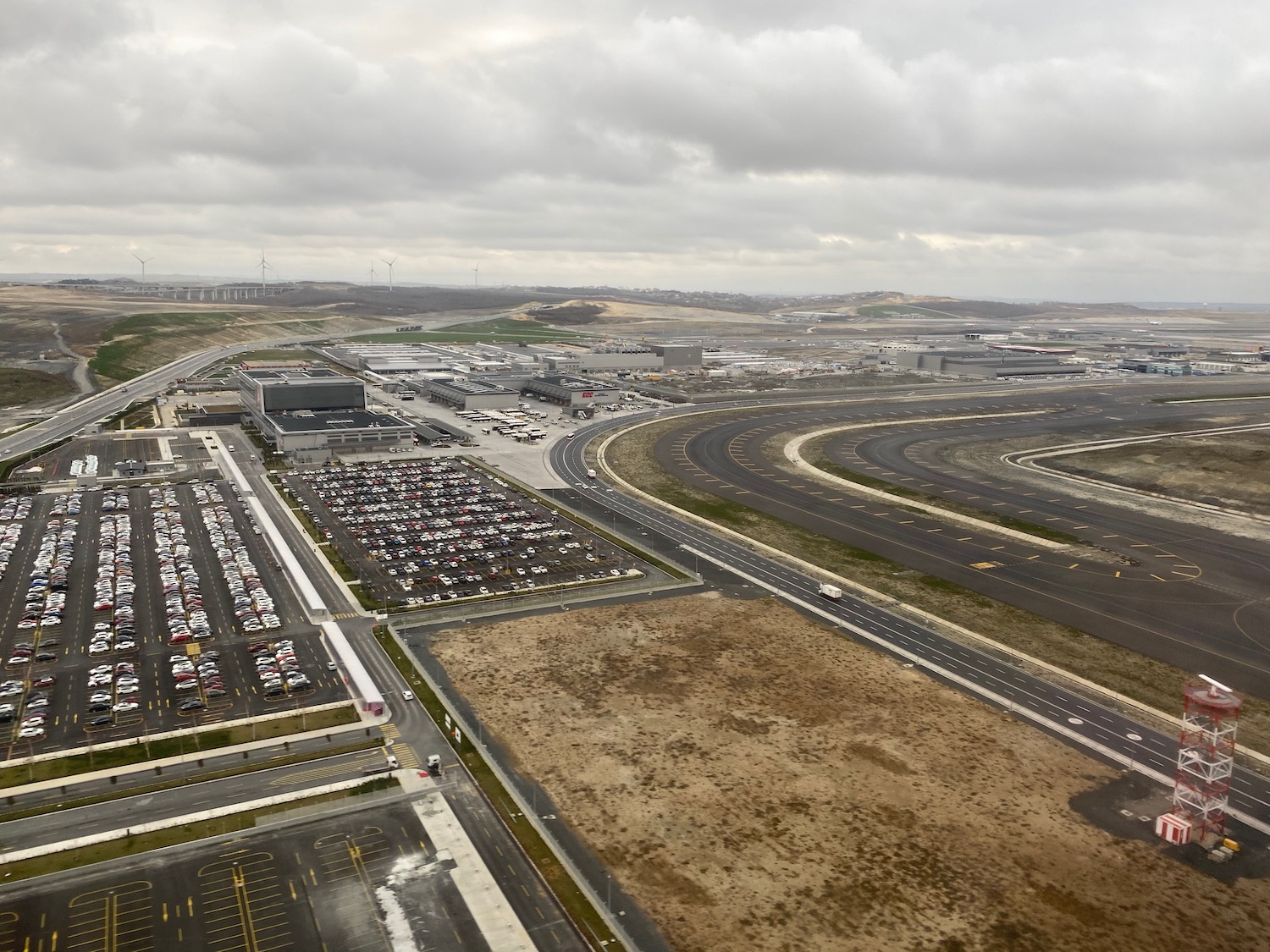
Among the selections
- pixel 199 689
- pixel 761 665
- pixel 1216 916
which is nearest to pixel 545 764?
pixel 761 665

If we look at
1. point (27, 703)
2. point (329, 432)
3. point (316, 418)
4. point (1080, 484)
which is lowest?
point (27, 703)

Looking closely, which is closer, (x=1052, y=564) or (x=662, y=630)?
(x=662, y=630)

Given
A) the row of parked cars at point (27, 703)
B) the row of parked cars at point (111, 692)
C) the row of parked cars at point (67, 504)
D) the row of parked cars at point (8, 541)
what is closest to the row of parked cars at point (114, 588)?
the row of parked cars at point (111, 692)

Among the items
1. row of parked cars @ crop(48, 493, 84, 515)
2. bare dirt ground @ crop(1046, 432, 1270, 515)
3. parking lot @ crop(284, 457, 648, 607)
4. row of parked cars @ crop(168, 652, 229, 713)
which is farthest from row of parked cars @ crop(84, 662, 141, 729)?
bare dirt ground @ crop(1046, 432, 1270, 515)

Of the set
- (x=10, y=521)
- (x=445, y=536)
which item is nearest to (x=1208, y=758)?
(x=445, y=536)

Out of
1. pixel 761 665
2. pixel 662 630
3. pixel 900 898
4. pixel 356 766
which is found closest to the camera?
pixel 900 898

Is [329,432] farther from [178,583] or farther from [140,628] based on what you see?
[140,628]

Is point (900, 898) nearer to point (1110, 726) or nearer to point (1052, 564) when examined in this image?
point (1110, 726)
